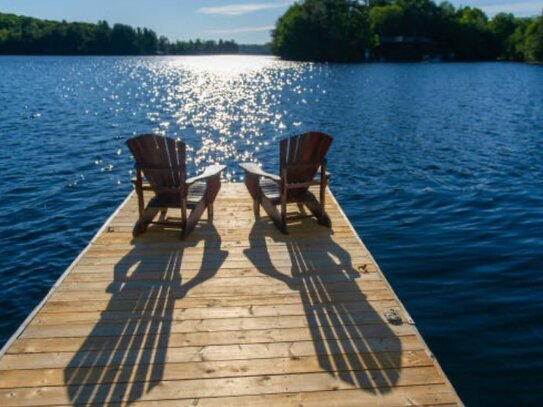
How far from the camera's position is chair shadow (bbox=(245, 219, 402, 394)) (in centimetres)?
323

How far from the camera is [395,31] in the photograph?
317 ft

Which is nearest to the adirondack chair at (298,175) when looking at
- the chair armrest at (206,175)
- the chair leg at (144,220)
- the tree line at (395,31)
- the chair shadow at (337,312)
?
the chair shadow at (337,312)

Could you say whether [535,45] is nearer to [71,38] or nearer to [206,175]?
[206,175]

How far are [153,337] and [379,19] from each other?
104 metres

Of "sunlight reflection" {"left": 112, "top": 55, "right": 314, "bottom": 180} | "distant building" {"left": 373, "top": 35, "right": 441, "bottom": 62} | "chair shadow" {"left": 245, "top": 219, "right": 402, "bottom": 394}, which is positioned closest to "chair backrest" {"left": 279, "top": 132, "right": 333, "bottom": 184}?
"chair shadow" {"left": 245, "top": 219, "right": 402, "bottom": 394}

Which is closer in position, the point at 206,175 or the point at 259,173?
the point at 206,175

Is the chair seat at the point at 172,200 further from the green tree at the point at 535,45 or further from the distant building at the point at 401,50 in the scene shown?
the distant building at the point at 401,50

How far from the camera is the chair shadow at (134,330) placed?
3.04m

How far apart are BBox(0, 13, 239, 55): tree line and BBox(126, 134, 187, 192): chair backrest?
485 ft

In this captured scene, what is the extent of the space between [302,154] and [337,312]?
2551 millimetres

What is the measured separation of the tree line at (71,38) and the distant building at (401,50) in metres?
91.2

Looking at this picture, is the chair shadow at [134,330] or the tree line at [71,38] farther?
the tree line at [71,38]

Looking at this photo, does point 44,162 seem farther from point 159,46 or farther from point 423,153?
point 159,46

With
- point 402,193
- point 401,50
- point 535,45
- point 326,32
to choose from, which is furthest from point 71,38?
point 402,193
